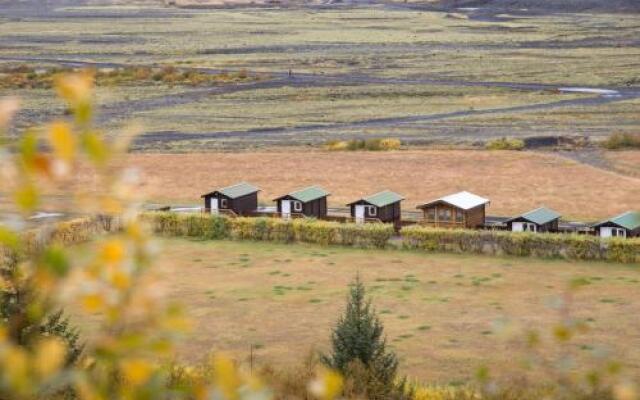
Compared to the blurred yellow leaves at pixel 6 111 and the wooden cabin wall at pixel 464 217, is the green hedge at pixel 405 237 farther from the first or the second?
the blurred yellow leaves at pixel 6 111

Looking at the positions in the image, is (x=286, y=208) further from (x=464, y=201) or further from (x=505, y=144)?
(x=505, y=144)

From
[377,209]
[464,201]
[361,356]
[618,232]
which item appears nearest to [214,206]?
[377,209]

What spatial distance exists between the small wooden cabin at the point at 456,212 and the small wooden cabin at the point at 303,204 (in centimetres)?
443

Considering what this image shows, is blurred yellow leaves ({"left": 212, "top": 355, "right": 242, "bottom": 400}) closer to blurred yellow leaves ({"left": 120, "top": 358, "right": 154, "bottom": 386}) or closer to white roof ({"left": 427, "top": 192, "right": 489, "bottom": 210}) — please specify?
blurred yellow leaves ({"left": 120, "top": 358, "right": 154, "bottom": 386})

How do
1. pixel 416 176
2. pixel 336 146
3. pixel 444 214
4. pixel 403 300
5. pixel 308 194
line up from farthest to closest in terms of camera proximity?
pixel 336 146 → pixel 416 176 → pixel 308 194 → pixel 444 214 → pixel 403 300

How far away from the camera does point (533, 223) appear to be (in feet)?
132

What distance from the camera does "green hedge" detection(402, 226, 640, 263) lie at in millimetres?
37844

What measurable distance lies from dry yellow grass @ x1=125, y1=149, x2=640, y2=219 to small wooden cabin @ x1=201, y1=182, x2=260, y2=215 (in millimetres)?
3746

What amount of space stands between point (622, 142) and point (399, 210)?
965 inches

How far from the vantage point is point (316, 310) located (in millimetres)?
32219

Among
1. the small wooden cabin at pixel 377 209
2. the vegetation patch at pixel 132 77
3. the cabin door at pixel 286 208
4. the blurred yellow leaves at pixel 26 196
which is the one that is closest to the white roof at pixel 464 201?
the small wooden cabin at pixel 377 209

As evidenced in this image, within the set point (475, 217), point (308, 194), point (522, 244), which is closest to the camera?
point (522, 244)

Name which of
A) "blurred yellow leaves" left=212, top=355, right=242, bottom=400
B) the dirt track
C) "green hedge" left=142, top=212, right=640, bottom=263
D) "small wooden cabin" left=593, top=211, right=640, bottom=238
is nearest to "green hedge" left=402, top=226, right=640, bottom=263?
"green hedge" left=142, top=212, right=640, bottom=263

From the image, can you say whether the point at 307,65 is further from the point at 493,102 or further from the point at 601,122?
the point at 601,122
